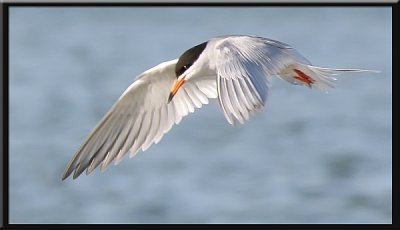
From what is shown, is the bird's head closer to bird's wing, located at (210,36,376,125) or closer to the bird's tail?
bird's wing, located at (210,36,376,125)

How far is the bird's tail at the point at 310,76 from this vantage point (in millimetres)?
3578

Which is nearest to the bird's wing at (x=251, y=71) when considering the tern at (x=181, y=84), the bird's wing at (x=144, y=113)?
the tern at (x=181, y=84)

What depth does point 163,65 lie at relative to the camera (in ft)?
12.2

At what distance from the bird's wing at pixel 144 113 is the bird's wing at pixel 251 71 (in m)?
0.33

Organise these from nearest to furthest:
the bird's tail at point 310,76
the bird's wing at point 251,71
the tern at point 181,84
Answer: the bird's wing at point 251,71, the tern at point 181,84, the bird's tail at point 310,76

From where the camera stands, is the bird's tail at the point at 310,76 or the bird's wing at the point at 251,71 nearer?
the bird's wing at the point at 251,71

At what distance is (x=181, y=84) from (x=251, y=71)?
0.49 meters

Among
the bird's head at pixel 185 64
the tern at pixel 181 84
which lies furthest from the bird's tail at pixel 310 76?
the bird's head at pixel 185 64

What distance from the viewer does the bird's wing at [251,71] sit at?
2861 mm

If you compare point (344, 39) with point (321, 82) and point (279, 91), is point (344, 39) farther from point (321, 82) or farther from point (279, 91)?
point (321, 82)

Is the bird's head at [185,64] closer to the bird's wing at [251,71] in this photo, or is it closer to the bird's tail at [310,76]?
the bird's wing at [251,71]

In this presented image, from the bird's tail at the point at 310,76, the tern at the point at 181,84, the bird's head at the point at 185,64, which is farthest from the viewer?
the bird's tail at the point at 310,76

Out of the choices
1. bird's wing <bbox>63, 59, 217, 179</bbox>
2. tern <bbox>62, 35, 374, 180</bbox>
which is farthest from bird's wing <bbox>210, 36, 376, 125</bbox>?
bird's wing <bbox>63, 59, 217, 179</bbox>
